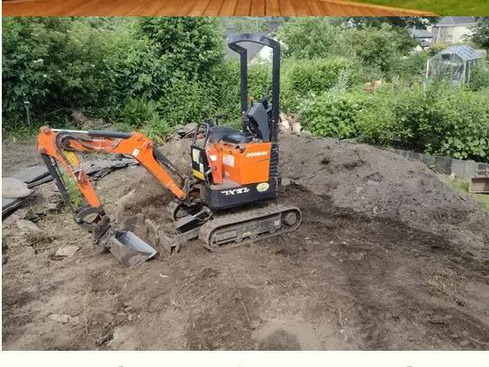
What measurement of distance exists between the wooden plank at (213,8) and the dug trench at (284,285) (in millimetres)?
1547

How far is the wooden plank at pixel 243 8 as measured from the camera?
9.12 ft

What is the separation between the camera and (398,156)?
5430 millimetres

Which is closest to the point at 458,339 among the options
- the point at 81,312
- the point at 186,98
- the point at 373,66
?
the point at 81,312

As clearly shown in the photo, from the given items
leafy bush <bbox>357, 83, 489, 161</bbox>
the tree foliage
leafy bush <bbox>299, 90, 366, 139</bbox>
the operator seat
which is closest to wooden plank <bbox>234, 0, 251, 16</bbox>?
the operator seat

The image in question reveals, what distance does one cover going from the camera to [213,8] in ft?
9.23

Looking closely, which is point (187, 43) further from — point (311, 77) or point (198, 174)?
point (198, 174)

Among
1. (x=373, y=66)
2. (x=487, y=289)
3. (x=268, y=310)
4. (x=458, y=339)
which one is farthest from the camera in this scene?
(x=373, y=66)

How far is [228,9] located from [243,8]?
9 cm

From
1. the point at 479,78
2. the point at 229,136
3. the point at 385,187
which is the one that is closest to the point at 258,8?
the point at 229,136

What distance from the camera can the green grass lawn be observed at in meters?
2.51

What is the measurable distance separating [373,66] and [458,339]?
434cm

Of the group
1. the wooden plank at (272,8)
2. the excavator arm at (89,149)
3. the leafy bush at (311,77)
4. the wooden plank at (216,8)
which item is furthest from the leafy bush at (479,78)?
the excavator arm at (89,149)

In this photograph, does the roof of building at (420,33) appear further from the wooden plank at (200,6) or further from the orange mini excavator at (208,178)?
the wooden plank at (200,6)

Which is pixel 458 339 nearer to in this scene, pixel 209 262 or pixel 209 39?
pixel 209 262
